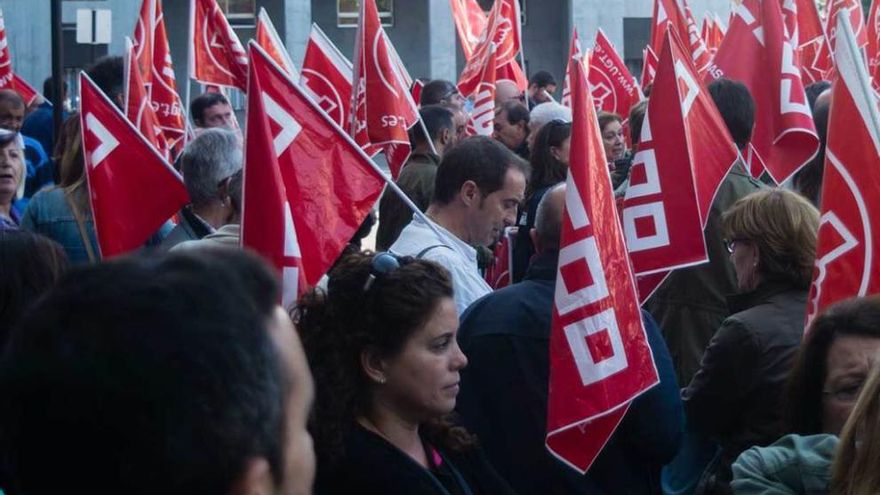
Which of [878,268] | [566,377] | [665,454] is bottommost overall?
[665,454]

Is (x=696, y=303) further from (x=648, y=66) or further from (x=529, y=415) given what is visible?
(x=648, y=66)

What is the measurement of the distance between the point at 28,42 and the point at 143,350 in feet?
90.8

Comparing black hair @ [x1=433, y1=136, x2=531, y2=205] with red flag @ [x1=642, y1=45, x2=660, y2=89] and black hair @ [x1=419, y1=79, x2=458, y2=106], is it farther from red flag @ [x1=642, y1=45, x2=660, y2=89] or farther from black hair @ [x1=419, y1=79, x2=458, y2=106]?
red flag @ [x1=642, y1=45, x2=660, y2=89]

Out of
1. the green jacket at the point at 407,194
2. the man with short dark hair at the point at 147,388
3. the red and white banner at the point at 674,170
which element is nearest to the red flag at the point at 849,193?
the red and white banner at the point at 674,170

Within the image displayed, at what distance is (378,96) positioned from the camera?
8867mm

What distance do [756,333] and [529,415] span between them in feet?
2.41

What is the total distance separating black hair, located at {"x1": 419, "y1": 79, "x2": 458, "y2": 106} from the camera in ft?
35.2

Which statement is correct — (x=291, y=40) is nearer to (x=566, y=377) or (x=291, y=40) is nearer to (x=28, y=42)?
(x=28, y=42)

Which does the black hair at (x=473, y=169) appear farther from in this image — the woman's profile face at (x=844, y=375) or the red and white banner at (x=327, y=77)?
the red and white banner at (x=327, y=77)

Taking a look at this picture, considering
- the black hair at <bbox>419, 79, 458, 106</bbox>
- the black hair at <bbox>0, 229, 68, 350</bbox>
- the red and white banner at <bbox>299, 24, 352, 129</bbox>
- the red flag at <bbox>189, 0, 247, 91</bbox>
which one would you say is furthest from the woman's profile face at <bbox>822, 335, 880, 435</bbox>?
the black hair at <bbox>419, 79, 458, 106</bbox>

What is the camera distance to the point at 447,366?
3.58 metres

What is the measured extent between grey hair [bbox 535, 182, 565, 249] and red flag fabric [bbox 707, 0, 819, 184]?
2.39 meters

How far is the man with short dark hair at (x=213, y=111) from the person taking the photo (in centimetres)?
916

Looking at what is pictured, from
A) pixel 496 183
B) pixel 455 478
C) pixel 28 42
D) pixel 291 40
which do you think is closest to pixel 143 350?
pixel 455 478
